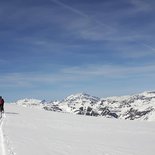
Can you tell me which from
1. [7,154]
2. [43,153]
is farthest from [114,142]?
[7,154]

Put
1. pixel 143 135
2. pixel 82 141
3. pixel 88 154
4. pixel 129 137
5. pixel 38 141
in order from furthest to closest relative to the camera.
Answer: pixel 143 135 → pixel 129 137 → pixel 82 141 → pixel 38 141 → pixel 88 154

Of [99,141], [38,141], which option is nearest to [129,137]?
[99,141]

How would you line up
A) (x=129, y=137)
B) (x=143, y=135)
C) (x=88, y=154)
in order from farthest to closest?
(x=143, y=135) < (x=129, y=137) < (x=88, y=154)

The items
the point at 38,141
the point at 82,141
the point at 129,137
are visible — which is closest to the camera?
the point at 38,141

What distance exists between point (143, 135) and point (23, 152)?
1527 cm

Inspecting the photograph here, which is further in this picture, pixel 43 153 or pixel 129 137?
pixel 129 137

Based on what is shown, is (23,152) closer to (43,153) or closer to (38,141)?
(43,153)

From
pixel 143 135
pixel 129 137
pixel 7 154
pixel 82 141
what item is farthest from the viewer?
pixel 143 135

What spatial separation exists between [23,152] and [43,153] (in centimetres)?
116

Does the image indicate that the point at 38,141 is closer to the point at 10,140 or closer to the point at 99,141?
the point at 10,140

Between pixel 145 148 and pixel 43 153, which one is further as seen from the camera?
pixel 145 148

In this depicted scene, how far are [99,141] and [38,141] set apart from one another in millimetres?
5003

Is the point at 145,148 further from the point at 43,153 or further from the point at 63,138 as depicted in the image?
the point at 43,153

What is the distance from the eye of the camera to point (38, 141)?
2145cm
